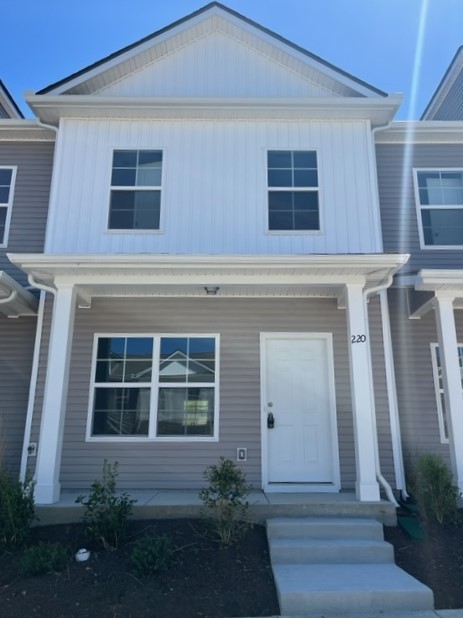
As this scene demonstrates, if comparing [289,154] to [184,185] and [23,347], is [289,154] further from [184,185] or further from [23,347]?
[23,347]

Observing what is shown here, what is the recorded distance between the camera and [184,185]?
7.07 m

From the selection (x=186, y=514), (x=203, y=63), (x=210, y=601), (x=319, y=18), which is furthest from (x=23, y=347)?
(x=319, y=18)

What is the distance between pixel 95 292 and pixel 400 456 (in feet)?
15.8

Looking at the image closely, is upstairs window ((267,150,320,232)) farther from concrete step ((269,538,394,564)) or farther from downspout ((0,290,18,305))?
concrete step ((269,538,394,564))

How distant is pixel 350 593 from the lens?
3756 mm

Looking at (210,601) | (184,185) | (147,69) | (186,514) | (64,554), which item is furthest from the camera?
(147,69)

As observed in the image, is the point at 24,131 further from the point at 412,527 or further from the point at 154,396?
the point at 412,527

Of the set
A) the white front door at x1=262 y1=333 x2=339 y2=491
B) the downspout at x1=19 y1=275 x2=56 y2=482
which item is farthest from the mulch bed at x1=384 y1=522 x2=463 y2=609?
the downspout at x1=19 y1=275 x2=56 y2=482

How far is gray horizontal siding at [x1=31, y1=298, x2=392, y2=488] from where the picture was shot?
20.7ft

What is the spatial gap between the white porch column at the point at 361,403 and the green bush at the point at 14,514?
11.9 feet

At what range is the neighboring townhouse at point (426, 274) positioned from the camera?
6.01 m

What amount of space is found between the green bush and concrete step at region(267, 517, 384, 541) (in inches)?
97.2

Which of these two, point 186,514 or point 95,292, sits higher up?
point 95,292

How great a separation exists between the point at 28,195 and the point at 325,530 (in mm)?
6581
